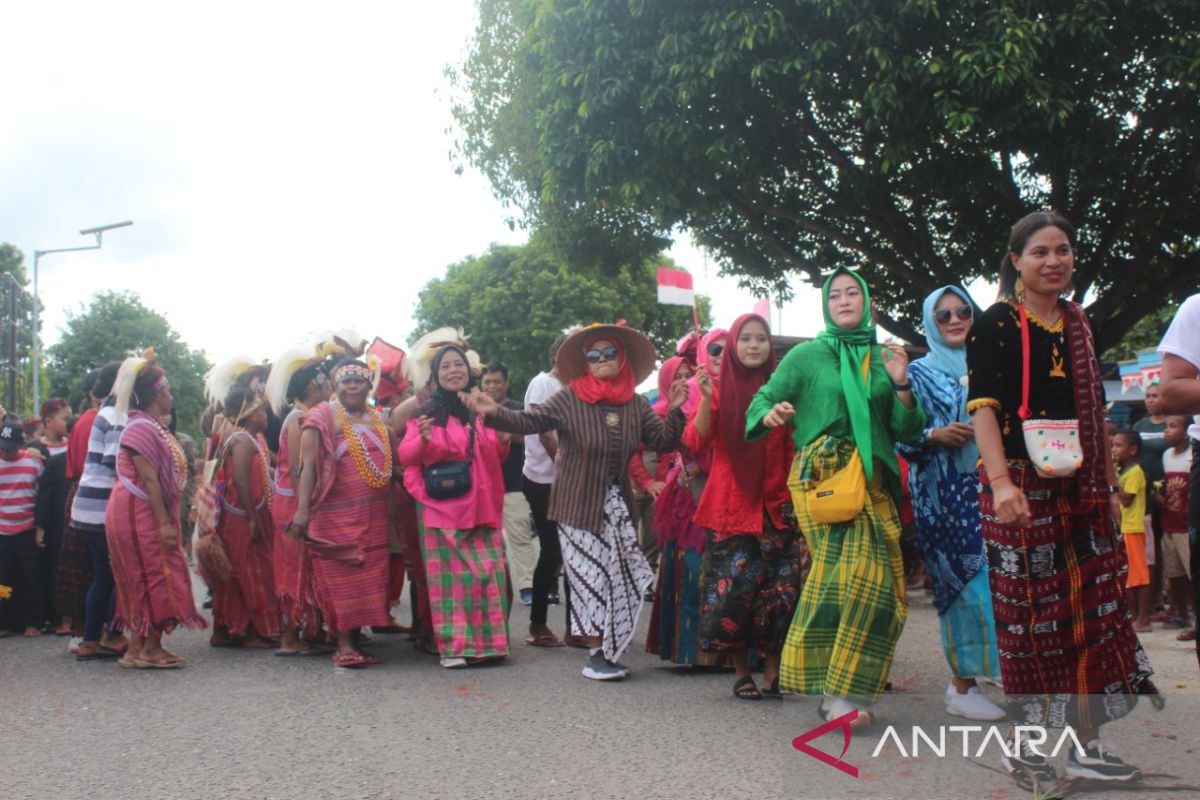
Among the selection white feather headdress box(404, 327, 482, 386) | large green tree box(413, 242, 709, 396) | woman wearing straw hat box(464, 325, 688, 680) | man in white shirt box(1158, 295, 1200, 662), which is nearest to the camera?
man in white shirt box(1158, 295, 1200, 662)

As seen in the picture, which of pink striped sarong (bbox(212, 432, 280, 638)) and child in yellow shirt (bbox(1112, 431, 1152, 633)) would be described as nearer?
pink striped sarong (bbox(212, 432, 280, 638))

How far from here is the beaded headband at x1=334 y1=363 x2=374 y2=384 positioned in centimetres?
766

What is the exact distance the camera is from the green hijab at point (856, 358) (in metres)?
5.32

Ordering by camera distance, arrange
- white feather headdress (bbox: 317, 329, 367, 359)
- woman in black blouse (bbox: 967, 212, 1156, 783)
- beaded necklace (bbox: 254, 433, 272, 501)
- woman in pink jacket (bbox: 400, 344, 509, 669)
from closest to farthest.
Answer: woman in black blouse (bbox: 967, 212, 1156, 783) < woman in pink jacket (bbox: 400, 344, 509, 669) < beaded necklace (bbox: 254, 433, 272, 501) < white feather headdress (bbox: 317, 329, 367, 359)

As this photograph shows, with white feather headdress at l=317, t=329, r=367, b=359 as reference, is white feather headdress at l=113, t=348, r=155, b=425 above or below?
below

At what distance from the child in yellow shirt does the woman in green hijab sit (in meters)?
4.36

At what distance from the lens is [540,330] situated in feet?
151

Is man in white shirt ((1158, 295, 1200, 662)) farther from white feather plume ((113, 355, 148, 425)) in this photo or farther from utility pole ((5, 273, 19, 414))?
utility pole ((5, 273, 19, 414))

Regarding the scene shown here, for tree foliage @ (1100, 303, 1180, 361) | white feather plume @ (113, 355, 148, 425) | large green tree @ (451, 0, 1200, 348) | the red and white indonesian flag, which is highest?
large green tree @ (451, 0, 1200, 348)

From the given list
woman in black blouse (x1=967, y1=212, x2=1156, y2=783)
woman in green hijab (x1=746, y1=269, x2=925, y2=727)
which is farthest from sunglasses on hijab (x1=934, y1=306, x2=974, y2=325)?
woman in black blouse (x1=967, y1=212, x2=1156, y2=783)

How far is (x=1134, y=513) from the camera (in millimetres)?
9195

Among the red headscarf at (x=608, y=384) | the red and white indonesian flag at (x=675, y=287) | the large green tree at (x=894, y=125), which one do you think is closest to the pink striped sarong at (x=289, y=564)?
the red headscarf at (x=608, y=384)

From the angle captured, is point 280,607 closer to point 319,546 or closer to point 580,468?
point 319,546

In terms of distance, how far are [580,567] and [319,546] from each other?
1.63 metres
